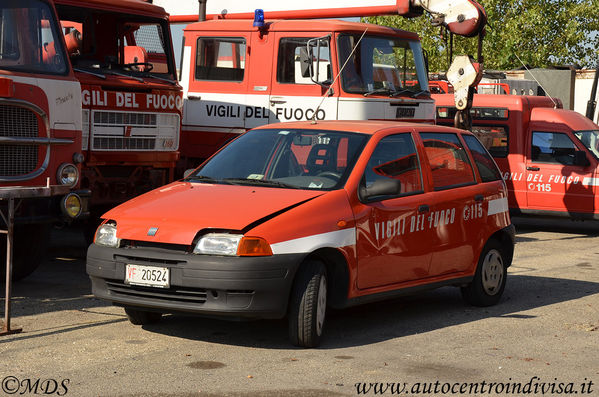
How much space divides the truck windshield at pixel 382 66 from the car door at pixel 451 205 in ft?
12.4

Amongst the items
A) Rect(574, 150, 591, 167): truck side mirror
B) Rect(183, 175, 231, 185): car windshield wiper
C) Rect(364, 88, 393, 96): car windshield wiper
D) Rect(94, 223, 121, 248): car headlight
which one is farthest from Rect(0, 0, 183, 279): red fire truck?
Rect(574, 150, 591, 167): truck side mirror

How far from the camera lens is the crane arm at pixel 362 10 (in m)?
15.5

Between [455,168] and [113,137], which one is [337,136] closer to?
[455,168]

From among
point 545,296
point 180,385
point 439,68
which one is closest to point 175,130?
point 545,296

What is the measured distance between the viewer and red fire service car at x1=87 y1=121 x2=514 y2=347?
704 centimetres

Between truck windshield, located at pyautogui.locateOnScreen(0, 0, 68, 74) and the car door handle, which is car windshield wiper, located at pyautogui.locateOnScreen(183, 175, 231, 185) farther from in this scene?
the car door handle

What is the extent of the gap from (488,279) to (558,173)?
791 cm

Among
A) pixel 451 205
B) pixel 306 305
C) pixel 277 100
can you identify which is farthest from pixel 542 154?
pixel 306 305

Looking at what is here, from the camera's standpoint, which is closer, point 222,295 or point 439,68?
point 222,295

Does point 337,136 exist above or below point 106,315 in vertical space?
above

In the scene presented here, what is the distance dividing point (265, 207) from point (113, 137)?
4.35 metres

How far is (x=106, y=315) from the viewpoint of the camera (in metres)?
8.55

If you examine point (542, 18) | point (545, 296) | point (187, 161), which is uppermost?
point (542, 18)

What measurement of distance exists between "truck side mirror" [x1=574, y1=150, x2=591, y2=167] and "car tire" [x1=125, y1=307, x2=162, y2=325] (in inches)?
404
